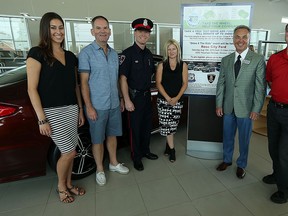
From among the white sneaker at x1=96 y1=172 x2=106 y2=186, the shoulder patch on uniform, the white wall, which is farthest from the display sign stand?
the white wall

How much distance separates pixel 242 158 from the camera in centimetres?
213

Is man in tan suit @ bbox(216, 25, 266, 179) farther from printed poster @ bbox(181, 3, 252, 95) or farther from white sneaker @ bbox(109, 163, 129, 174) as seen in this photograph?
white sneaker @ bbox(109, 163, 129, 174)

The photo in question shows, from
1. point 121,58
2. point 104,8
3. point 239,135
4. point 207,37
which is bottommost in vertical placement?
point 239,135

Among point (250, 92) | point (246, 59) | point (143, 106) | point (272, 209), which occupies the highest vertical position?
point (246, 59)

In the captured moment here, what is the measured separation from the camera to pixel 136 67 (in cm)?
204

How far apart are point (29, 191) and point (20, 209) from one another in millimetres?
250

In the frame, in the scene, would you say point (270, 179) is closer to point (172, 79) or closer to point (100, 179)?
point (172, 79)

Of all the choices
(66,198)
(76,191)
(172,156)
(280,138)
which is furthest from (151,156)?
(280,138)

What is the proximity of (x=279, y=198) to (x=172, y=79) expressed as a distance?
4.93 feet

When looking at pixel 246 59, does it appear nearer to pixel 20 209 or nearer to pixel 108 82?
pixel 108 82

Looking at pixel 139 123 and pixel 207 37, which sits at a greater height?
pixel 207 37

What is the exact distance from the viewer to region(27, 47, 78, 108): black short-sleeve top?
54.5 inches

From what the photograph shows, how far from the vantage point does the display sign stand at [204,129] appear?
2.55 metres

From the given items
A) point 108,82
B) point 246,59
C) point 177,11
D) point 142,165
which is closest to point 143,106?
point 108,82
